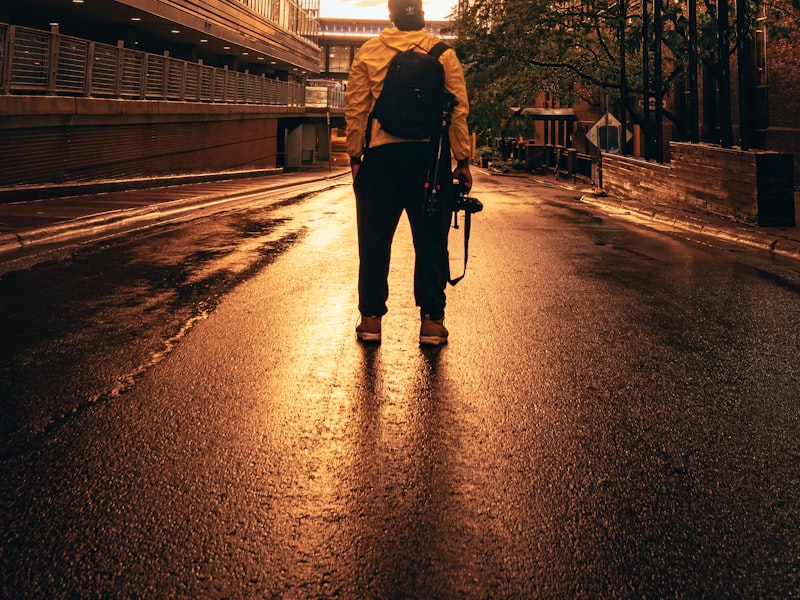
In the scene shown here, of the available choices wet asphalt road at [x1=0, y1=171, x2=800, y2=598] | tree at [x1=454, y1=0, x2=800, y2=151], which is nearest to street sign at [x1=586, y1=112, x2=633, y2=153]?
tree at [x1=454, y1=0, x2=800, y2=151]

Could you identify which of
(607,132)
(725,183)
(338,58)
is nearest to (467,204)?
(725,183)

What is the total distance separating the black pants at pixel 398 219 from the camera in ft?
16.3

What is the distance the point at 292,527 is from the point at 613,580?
106cm

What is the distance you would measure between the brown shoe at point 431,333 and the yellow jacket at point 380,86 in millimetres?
1119

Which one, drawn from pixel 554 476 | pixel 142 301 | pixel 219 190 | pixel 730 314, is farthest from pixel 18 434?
pixel 219 190

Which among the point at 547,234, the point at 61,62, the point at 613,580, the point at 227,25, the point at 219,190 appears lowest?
the point at 613,580

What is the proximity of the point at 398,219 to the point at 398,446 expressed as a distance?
6.81 feet

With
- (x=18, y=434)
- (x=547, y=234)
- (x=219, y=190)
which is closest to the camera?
(x=18, y=434)

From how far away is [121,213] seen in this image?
12648 millimetres

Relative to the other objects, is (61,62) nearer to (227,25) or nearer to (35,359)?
(35,359)

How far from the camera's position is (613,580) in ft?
7.52

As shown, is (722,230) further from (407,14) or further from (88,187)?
(88,187)

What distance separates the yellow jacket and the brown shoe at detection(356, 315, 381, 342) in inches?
43.8

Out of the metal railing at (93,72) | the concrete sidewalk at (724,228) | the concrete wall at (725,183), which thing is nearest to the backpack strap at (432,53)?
the concrete sidewalk at (724,228)
